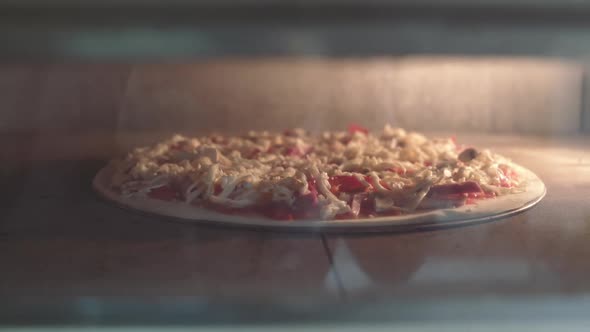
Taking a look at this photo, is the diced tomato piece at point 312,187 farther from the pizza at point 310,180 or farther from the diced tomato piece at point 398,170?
the diced tomato piece at point 398,170

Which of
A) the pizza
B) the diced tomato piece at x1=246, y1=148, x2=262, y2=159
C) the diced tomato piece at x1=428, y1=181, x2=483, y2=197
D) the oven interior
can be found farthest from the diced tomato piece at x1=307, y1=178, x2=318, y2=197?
the diced tomato piece at x1=246, y1=148, x2=262, y2=159

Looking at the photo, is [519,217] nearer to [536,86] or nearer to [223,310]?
[223,310]

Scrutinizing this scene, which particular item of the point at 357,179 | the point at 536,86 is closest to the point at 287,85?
the point at 536,86

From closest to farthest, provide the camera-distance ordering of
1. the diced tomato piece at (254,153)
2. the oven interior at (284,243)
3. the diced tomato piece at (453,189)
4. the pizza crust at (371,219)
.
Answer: the oven interior at (284,243) < the pizza crust at (371,219) < the diced tomato piece at (453,189) < the diced tomato piece at (254,153)

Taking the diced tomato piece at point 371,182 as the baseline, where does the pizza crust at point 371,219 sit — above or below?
below

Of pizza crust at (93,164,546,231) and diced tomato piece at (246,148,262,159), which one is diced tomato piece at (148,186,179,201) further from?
diced tomato piece at (246,148,262,159)

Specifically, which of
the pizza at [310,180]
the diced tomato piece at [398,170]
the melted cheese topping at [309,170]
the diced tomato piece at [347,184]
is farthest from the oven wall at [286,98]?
the diced tomato piece at [347,184]
